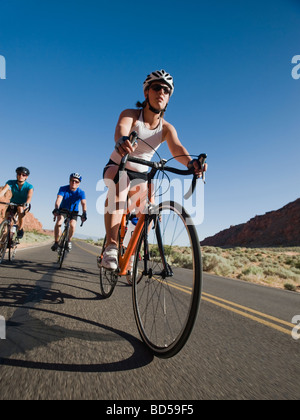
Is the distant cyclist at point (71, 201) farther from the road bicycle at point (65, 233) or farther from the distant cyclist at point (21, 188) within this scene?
the distant cyclist at point (21, 188)

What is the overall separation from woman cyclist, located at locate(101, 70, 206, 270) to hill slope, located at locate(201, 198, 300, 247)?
7118cm

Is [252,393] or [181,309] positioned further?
[181,309]

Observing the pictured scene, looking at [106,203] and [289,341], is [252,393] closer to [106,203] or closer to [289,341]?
[289,341]

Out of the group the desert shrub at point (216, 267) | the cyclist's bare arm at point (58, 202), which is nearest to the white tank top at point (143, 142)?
the cyclist's bare arm at point (58, 202)

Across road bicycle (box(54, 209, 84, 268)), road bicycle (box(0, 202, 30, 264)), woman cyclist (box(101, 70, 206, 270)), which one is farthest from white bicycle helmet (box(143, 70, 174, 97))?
road bicycle (box(54, 209, 84, 268))

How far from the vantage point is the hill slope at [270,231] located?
70312 millimetres

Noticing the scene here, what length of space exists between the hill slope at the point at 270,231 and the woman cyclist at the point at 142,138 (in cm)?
7118

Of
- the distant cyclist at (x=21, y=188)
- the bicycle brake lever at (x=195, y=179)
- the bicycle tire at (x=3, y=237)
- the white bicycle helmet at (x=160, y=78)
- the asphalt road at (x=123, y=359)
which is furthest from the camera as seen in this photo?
the distant cyclist at (x=21, y=188)

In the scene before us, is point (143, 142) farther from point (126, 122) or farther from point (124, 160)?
point (124, 160)

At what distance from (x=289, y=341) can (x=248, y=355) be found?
0.83 metres

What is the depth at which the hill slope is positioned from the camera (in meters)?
70.3

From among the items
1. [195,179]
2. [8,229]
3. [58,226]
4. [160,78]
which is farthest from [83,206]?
[195,179]

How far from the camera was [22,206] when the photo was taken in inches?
258
